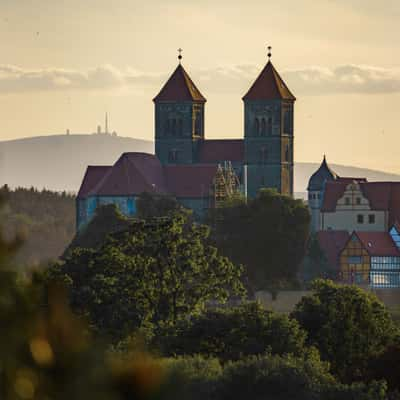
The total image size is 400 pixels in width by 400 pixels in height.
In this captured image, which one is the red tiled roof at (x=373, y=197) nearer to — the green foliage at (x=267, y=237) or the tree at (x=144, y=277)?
the green foliage at (x=267, y=237)

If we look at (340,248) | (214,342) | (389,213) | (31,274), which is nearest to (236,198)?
(340,248)

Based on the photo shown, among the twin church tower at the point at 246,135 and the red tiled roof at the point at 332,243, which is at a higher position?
the twin church tower at the point at 246,135

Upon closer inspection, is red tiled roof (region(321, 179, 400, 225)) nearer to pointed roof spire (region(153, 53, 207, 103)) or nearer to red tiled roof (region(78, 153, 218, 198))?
red tiled roof (region(78, 153, 218, 198))

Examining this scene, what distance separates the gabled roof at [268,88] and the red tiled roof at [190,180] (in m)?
11.5

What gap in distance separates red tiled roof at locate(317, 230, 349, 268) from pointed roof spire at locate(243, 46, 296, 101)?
1198 inches

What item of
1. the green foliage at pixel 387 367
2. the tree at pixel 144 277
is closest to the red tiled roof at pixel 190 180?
the tree at pixel 144 277

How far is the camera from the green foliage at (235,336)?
40.6 m

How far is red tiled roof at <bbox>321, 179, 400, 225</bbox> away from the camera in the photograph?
12325 cm

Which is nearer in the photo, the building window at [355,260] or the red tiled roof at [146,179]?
the building window at [355,260]

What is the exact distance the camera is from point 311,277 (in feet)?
342

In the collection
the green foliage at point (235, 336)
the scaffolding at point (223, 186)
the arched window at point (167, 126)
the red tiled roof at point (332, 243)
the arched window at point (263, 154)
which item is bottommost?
the red tiled roof at point (332, 243)

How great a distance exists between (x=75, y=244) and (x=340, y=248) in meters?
20.6

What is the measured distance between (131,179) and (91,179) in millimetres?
5466

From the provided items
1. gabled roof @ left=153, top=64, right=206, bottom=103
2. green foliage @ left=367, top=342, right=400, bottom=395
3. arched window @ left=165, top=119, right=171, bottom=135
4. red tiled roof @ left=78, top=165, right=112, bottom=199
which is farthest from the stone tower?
green foliage @ left=367, top=342, right=400, bottom=395
